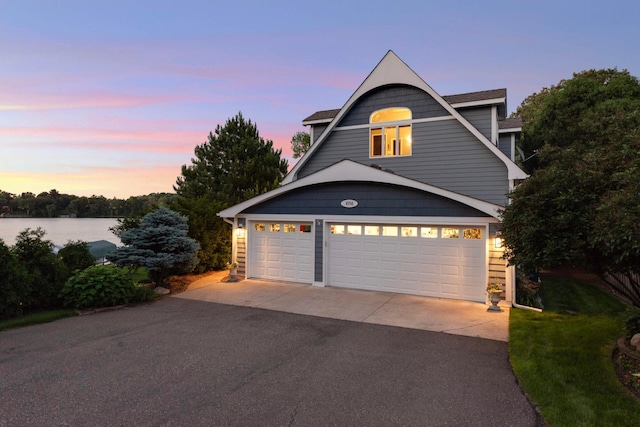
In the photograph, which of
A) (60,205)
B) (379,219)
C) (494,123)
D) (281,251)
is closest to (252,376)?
(379,219)

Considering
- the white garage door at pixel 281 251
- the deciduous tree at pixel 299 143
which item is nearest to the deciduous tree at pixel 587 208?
the white garage door at pixel 281 251

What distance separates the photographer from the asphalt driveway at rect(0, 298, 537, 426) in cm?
389

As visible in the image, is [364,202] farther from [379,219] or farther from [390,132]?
[390,132]

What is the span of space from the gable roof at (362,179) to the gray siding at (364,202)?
0.92 feet

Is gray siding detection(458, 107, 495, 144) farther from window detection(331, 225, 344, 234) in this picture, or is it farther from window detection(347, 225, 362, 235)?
window detection(331, 225, 344, 234)

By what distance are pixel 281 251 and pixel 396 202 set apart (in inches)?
178

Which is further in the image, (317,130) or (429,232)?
(317,130)

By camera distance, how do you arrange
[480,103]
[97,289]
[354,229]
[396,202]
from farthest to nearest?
[480,103], [354,229], [396,202], [97,289]

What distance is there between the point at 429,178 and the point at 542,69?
17.9 metres

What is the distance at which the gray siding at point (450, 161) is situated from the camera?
11.5 meters

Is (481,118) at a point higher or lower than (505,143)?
higher

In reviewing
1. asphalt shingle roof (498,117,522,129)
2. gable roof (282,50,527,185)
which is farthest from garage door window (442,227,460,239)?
asphalt shingle roof (498,117,522,129)

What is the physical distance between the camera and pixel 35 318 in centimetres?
765

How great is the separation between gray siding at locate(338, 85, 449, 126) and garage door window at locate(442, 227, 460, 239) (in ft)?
15.5
